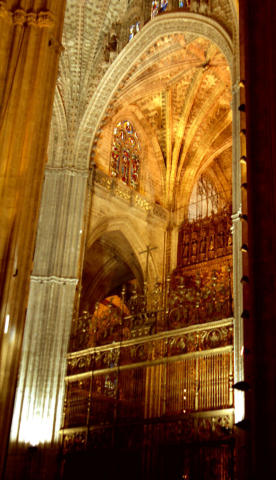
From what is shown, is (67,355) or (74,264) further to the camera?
(74,264)

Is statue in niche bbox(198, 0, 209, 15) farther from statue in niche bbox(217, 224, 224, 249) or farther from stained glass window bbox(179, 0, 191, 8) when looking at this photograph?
statue in niche bbox(217, 224, 224, 249)

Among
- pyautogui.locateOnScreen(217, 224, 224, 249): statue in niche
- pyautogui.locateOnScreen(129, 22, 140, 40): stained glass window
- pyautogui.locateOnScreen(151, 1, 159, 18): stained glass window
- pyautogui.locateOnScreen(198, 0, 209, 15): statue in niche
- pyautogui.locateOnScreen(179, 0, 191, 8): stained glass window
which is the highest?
pyautogui.locateOnScreen(151, 1, 159, 18): stained glass window

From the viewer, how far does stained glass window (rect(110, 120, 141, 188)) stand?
1902 cm

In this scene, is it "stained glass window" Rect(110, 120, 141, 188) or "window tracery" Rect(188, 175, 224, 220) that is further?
"window tracery" Rect(188, 175, 224, 220)

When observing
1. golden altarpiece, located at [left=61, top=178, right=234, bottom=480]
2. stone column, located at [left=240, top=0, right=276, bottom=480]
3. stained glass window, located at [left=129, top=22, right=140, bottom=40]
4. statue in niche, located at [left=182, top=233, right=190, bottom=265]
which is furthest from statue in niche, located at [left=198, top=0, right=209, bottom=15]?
stone column, located at [left=240, top=0, right=276, bottom=480]

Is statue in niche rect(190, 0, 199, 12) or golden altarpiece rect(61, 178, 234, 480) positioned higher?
statue in niche rect(190, 0, 199, 12)

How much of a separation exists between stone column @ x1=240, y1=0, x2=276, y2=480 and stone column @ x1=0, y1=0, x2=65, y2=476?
4.06 meters

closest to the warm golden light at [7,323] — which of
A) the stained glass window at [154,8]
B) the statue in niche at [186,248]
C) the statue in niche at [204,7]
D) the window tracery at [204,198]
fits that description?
the statue in niche at [204,7]

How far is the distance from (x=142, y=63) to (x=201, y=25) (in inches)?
104

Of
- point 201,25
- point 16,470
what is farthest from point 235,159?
point 16,470

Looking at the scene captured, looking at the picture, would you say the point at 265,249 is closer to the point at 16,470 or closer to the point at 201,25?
the point at 16,470

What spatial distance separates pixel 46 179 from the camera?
54.4 feet

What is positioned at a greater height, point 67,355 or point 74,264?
point 74,264

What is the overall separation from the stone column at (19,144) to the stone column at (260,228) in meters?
4.06
